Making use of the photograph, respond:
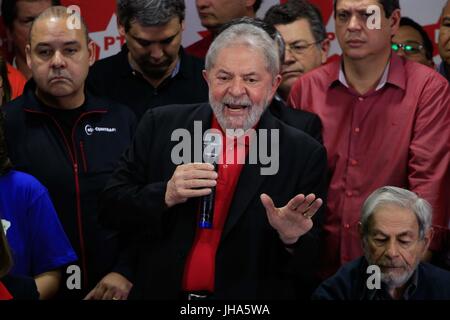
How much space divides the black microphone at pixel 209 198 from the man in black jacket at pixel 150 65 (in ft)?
2.87

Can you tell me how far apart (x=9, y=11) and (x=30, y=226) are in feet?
4.82

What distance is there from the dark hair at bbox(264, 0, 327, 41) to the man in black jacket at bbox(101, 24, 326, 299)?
1.11 m

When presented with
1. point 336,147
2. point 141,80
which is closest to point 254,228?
point 336,147

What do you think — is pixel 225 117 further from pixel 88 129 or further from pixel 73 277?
pixel 73 277

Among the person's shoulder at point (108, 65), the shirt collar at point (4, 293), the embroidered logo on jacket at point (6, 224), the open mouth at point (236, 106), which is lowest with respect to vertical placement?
the shirt collar at point (4, 293)

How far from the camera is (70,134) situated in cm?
379

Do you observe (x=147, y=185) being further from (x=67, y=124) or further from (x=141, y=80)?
(x=141, y=80)

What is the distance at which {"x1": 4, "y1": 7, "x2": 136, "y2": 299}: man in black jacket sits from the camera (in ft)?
12.2

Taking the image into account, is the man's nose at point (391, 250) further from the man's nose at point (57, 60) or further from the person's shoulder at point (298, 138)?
the man's nose at point (57, 60)

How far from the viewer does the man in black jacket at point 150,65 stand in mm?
4074

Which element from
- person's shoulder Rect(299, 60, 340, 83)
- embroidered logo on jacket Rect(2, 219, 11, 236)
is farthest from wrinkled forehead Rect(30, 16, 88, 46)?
person's shoulder Rect(299, 60, 340, 83)

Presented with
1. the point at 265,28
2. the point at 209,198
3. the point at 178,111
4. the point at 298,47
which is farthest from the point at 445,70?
the point at 209,198

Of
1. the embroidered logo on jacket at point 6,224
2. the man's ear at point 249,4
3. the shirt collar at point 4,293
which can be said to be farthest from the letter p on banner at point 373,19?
the shirt collar at point 4,293

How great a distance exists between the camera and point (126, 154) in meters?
3.43
